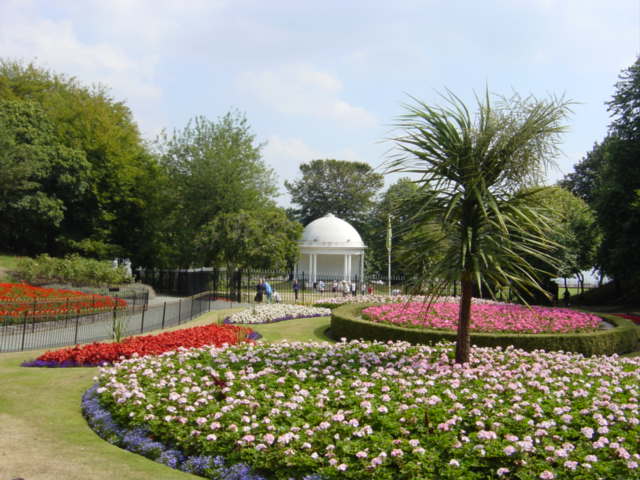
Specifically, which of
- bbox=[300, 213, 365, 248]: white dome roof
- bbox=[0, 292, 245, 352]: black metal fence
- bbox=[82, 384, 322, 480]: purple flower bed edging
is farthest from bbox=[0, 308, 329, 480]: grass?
bbox=[300, 213, 365, 248]: white dome roof

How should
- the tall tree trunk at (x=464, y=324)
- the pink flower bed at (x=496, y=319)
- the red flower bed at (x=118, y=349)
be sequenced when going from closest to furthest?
the tall tree trunk at (x=464, y=324) < the red flower bed at (x=118, y=349) < the pink flower bed at (x=496, y=319)

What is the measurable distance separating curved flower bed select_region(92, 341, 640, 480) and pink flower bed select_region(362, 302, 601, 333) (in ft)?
14.0

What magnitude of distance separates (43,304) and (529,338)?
15.6 m

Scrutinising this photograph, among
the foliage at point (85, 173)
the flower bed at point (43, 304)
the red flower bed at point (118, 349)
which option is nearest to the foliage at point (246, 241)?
the foliage at point (85, 173)

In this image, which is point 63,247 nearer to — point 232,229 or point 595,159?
point 232,229

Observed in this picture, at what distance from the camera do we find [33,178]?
34344 mm

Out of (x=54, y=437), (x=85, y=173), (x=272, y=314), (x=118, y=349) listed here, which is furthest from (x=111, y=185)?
(x=54, y=437)

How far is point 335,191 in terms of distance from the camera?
230ft

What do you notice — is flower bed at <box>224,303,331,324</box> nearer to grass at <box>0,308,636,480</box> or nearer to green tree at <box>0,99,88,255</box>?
grass at <box>0,308,636,480</box>

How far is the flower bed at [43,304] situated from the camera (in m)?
16.6

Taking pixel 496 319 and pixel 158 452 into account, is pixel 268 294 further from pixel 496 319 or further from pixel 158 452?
pixel 158 452

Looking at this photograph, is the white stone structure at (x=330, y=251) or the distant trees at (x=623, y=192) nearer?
the distant trees at (x=623, y=192)

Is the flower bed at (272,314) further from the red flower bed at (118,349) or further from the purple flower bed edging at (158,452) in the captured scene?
the purple flower bed edging at (158,452)

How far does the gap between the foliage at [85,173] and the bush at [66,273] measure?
633cm
